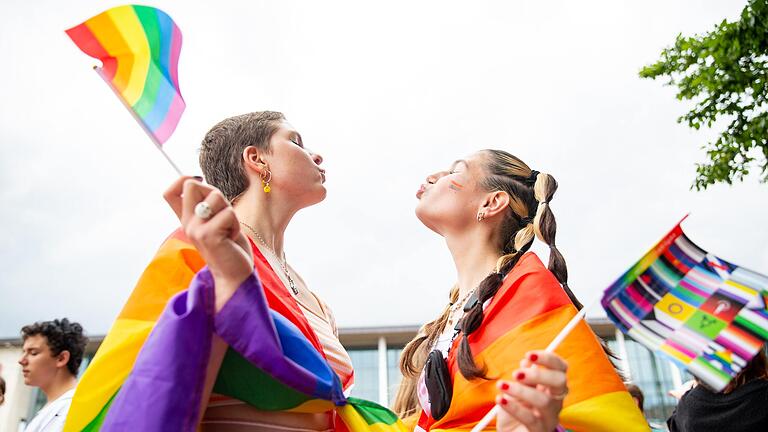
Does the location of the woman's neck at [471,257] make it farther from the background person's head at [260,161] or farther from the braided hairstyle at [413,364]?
the background person's head at [260,161]

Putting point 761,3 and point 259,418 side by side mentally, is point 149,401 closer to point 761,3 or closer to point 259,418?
point 259,418

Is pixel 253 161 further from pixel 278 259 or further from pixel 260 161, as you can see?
pixel 278 259

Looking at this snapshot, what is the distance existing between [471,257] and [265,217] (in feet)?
3.58

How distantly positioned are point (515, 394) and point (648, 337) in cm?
43

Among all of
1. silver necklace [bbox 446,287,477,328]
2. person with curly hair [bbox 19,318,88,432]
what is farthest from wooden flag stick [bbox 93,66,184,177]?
person with curly hair [bbox 19,318,88,432]

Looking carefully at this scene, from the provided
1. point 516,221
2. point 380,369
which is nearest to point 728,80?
point 516,221

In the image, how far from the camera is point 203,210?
131cm

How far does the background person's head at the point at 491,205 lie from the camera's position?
298cm

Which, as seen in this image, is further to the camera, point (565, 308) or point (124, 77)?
point (565, 308)

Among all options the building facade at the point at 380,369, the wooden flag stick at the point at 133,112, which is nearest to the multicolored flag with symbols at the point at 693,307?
the wooden flag stick at the point at 133,112

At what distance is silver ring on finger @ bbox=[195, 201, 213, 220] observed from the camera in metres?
1.31

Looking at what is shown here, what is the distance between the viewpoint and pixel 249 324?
1.37 metres

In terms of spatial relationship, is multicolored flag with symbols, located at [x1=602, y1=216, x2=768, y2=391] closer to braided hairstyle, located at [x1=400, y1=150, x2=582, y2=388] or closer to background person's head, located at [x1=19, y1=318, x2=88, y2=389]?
braided hairstyle, located at [x1=400, y1=150, x2=582, y2=388]

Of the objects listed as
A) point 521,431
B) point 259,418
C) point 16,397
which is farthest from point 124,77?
point 16,397
